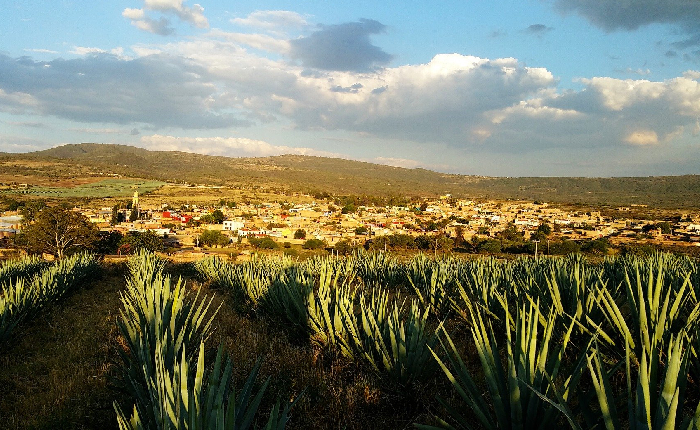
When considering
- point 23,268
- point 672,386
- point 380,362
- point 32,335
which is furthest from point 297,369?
point 23,268

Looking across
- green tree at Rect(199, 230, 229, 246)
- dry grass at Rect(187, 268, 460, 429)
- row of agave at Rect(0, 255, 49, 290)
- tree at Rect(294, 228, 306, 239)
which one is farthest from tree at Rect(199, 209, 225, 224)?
dry grass at Rect(187, 268, 460, 429)

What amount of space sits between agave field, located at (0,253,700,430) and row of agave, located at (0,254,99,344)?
0.21 ft

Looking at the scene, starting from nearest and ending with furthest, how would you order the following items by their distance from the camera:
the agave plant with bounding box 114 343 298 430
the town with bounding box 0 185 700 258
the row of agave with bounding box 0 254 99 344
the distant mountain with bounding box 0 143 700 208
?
the agave plant with bounding box 114 343 298 430
the row of agave with bounding box 0 254 99 344
the town with bounding box 0 185 700 258
the distant mountain with bounding box 0 143 700 208

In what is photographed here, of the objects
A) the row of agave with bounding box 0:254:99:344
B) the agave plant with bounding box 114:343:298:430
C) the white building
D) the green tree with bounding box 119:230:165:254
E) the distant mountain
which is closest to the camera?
the agave plant with bounding box 114:343:298:430

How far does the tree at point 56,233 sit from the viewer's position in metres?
22.8

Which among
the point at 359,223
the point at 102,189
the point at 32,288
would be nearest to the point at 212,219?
the point at 359,223

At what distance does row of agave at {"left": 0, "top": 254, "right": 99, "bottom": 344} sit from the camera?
643cm

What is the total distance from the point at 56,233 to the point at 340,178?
9728 centimetres

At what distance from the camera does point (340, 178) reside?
389 feet

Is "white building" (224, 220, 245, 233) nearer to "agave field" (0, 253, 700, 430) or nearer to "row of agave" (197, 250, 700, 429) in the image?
"agave field" (0, 253, 700, 430)

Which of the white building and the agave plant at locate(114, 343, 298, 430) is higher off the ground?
the agave plant at locate(114, 343, 298, 430)

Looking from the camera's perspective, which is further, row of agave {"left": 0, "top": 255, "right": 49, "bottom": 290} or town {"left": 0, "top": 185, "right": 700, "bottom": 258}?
town {"left": 0, "top": 185, "right": 700, "bottom": 258}

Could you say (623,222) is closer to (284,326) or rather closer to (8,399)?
(284,326)

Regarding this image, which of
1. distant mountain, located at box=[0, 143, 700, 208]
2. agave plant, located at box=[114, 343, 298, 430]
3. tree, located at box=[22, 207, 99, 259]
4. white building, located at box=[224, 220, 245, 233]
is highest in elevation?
distant mountain, located at box=[0, 143, 700, 208]
